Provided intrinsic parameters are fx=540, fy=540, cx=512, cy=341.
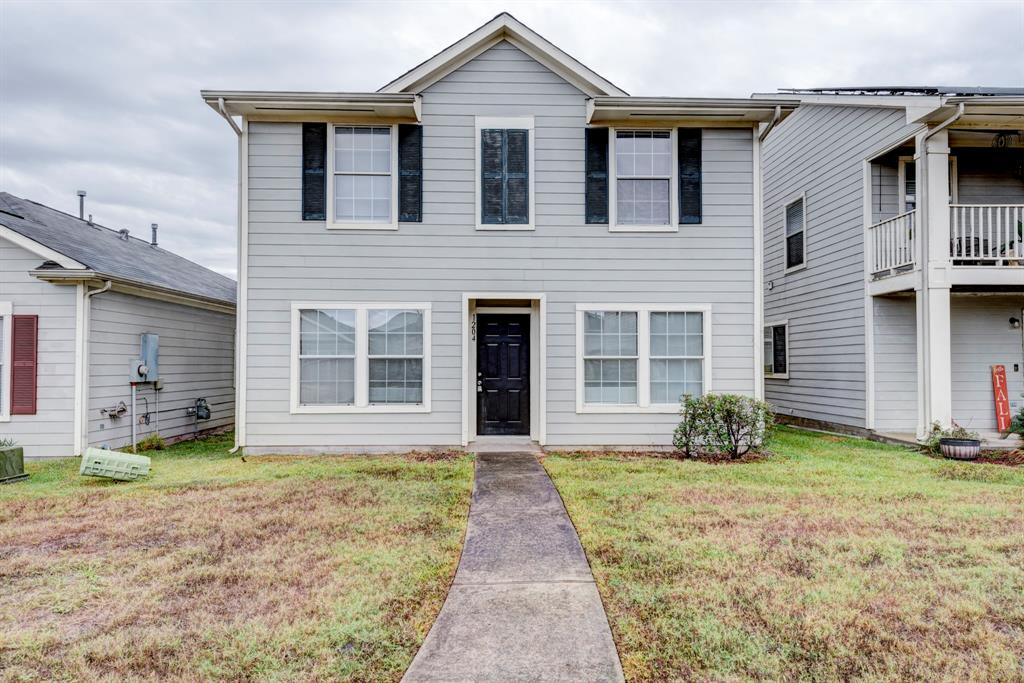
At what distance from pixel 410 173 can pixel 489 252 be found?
178cm

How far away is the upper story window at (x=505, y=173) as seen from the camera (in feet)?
28.8

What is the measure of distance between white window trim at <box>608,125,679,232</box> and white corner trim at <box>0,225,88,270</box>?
818 centimetres

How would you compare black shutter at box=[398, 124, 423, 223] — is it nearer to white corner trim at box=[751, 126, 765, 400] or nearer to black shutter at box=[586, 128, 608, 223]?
black shutter at box=[586, 128, 608, 223]

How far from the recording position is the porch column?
28.9 ft

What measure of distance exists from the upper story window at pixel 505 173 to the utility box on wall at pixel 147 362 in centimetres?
627

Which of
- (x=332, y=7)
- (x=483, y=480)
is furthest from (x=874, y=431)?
(x=332, y=7)

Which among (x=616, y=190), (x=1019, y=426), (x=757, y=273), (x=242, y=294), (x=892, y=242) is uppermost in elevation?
(x=616, y=190)

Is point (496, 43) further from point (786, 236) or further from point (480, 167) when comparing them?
point (786, 236)

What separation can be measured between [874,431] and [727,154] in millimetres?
5894

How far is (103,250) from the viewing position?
10133 mm

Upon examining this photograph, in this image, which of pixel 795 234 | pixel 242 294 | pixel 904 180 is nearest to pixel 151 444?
pixel 242 294

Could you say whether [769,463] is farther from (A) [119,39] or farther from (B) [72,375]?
(A) [119,39]

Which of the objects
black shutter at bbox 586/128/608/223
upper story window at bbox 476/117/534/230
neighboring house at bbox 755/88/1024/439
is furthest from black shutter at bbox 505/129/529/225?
neighboring house at bbox 755/88/1024/439

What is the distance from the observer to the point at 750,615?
322 cm
